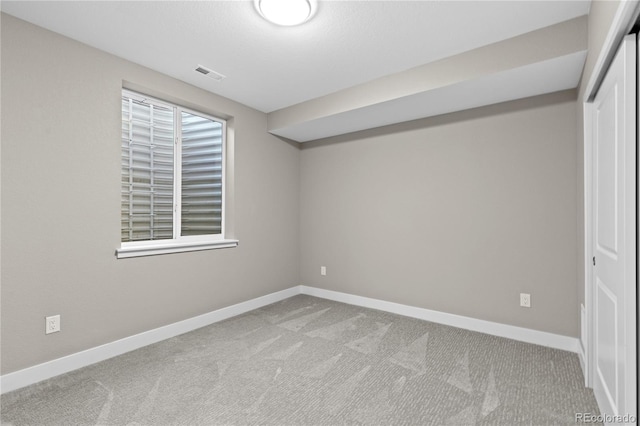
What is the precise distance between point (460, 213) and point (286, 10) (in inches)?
96.4

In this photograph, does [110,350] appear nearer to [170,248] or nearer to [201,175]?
[170,248]

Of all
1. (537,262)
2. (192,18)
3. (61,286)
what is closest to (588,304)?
(537,262)

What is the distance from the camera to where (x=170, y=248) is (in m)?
2.94

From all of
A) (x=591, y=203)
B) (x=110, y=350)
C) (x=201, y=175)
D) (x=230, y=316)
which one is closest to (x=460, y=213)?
(x=591, y=203)

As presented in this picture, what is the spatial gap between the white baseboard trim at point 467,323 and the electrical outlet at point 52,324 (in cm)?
282

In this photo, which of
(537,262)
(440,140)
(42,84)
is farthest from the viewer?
(440,140)

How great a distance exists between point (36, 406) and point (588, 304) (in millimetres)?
3528

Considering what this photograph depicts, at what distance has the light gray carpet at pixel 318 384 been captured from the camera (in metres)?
1.77

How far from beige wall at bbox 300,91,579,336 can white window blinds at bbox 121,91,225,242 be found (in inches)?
55.9

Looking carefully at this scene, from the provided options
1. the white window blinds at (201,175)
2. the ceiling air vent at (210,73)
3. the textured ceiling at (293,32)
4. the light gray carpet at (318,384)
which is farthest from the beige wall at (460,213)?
the ceiling air vent at (210,73)

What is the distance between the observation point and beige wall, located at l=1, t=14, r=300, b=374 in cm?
206

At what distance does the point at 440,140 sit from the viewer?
131 inches

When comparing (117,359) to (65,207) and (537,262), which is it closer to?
(65,207)

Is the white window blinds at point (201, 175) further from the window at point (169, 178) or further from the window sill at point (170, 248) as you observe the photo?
the window sill at point (170, 248)
